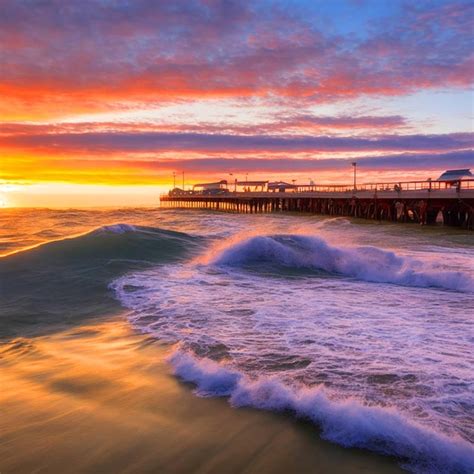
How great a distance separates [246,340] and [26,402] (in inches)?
104

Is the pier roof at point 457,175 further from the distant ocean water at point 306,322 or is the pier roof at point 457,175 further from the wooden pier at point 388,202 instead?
the distant ocean water at point 306,322

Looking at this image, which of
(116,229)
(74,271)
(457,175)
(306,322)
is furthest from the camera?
(457,175)

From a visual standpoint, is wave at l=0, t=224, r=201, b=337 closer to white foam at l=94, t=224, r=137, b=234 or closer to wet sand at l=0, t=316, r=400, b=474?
white foam at l=94, t=224, r=137, b=234

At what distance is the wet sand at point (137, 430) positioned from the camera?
10.3 ft

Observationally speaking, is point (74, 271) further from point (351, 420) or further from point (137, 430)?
point (351, 420)

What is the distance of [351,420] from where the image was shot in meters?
3.56

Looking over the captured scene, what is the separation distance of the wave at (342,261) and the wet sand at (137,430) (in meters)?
7.64

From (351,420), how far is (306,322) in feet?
10.6

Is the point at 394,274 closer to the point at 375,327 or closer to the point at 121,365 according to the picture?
the point at 375,327

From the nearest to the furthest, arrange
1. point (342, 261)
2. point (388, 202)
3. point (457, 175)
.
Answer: point (342, 261) < point (388, 202) < point (457, 175)

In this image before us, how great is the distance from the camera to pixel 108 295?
31.1 ft

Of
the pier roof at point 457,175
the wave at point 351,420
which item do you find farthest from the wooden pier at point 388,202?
the wave at point 351,420

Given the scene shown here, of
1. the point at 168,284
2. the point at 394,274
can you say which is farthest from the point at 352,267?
the point at 168,284

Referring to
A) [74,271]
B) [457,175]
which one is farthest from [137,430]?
[457,175]
